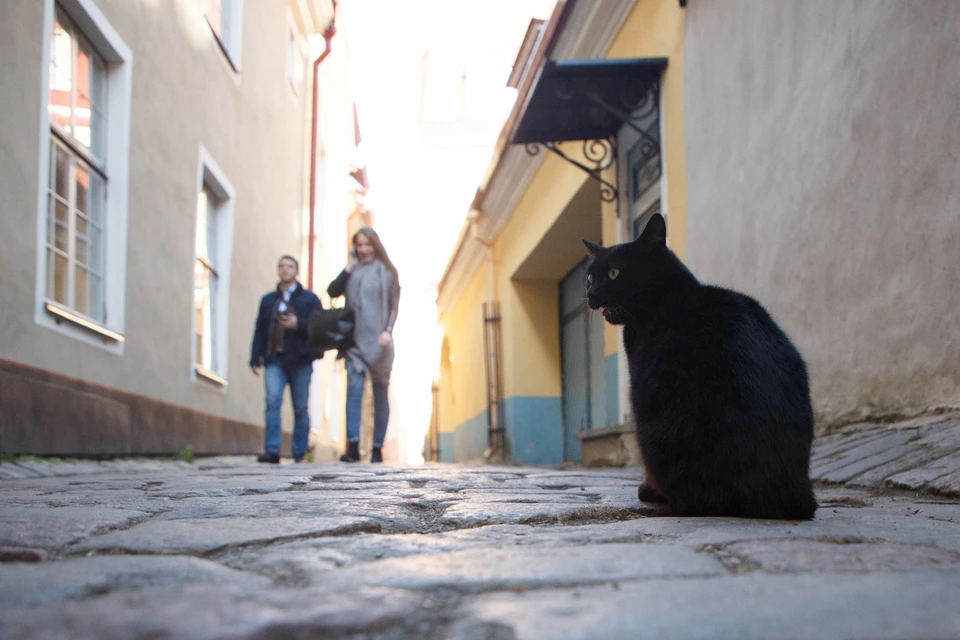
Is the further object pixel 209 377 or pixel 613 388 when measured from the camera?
pixel 209 377

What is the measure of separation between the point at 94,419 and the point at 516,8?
14.5 m

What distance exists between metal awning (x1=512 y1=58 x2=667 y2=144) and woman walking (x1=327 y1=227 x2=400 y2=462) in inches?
70.8

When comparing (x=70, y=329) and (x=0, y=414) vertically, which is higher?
(x=70, y=329)

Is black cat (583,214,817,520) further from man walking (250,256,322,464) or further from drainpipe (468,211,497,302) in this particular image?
drainpipe (468,211,497,302)

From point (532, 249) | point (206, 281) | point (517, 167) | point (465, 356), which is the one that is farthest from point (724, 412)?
point (465, 356)

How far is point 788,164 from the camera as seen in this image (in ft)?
17.4

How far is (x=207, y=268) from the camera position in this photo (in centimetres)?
949

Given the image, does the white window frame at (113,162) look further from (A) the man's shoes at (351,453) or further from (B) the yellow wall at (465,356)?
(B) the yellow wall at (465,356)

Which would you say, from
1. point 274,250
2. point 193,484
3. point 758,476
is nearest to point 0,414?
point 193,484

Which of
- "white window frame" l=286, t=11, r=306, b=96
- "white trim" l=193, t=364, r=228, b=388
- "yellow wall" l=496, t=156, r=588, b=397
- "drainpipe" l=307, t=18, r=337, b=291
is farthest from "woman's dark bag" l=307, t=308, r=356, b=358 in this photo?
"white window frame" l=286, t=11, r=306, b=96

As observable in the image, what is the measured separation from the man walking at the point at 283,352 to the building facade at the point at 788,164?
96.7 inches

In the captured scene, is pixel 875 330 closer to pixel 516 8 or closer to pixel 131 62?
pixel 131 62

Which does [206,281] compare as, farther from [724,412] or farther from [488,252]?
[724,412]

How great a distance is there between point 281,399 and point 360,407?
69cm
